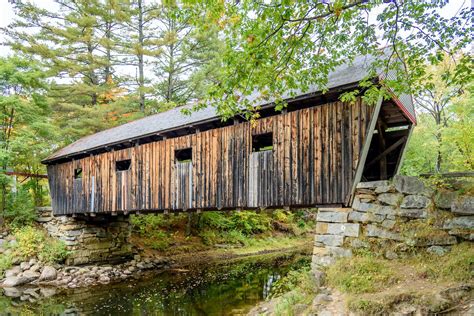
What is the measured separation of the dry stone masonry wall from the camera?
16.4 ft

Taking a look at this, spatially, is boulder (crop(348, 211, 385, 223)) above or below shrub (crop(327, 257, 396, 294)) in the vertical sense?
above

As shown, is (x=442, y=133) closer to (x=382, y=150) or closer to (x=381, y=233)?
(x=382, y=150)

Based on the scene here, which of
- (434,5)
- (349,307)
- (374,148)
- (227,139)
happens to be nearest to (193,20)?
(434,5)

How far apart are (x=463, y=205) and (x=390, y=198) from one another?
1.05 meters

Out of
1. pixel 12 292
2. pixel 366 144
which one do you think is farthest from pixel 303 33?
pixel 12 292

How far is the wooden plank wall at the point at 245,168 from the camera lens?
6297 millimetres

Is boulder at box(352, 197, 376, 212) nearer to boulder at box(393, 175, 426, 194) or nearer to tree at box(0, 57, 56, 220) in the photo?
boulder at box(393, 175, 426, 194)

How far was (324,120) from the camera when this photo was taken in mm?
6531

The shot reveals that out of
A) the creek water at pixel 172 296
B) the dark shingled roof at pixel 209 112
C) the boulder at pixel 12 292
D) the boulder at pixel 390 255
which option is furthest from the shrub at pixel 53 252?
the boulder at pixel 390 255

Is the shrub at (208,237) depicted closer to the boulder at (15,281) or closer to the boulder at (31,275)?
the boulder at (31,275)

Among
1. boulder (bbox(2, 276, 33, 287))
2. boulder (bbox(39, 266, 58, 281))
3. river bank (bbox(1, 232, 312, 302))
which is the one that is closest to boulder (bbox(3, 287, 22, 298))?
river bank (bbox(1, 232, 312, 302))

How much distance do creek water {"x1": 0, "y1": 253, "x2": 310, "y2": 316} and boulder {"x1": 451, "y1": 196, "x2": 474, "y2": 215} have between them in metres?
4.58

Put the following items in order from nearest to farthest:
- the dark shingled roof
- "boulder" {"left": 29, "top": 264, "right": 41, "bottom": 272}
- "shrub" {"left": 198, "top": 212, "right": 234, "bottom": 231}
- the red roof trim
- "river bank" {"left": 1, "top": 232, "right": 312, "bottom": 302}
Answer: the dark shingled roof
the red roof trim
"river bank" {"left": 1, "top": 232, "right": 312, "bottom": 302}
"boulder" {"left": 29, "top": 264, "right": 41, "bottom": 272}
"shrub" {"left": 198, "top": 212, "right": 234, "bottom": 231}

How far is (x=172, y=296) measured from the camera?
28.6ft
